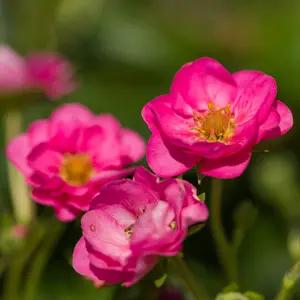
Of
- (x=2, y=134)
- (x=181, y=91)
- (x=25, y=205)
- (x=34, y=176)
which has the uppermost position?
(x=181, y=91)

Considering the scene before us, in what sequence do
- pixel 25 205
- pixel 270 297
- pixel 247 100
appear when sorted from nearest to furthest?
pixel 247 100
pixel 25 205
pixel 270 297

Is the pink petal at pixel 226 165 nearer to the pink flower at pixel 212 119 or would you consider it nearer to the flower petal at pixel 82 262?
the pink flower at pixel 212 119

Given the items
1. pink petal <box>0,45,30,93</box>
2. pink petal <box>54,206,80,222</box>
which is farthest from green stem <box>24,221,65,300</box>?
pink petal <box>0,45,30,93</box>

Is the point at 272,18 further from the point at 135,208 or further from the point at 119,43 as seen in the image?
the point at 135,208

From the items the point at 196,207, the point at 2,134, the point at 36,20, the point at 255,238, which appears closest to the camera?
the point at 196,207

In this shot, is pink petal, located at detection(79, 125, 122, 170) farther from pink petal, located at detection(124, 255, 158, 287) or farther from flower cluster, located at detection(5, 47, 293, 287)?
pink petal, located at detection(124, 255, 158, 287)

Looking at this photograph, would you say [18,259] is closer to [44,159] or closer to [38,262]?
[38,262]

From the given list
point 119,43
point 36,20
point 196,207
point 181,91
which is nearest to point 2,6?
point 36,20

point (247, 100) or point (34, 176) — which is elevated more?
point (247, 100)
